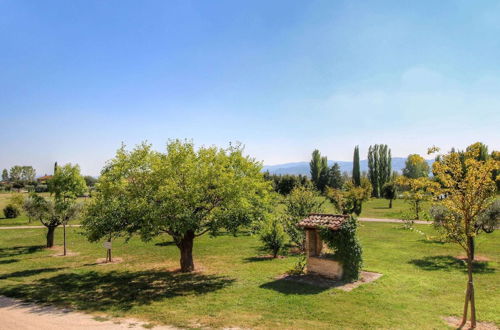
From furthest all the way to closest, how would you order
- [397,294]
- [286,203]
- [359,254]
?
[286,203] < [359,254] < [397,294]

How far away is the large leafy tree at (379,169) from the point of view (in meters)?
77.1

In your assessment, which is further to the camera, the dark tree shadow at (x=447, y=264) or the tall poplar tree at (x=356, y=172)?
the tall poplar tree at (x=356, y=172)

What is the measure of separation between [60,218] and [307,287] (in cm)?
1866

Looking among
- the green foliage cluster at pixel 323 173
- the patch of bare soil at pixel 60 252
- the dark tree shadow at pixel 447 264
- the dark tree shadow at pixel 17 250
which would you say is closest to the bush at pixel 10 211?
the dark tree shadow at pixel 17 250

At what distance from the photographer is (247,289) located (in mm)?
14086

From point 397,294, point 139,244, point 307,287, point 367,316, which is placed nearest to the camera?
point 367,316

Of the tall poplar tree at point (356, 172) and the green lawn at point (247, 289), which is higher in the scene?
the tall poplar tree at point (356, 172)

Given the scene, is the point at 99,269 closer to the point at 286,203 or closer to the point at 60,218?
the point at 60,218

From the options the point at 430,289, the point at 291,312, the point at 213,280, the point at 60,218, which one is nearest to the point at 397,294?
the point at 430,289

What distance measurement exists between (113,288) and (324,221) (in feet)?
32.3

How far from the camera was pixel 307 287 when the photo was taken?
1409cm

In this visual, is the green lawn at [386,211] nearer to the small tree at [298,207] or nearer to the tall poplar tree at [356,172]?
the small tree at [298,207]

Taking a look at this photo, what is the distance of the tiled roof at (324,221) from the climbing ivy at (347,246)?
→ 0.24 m

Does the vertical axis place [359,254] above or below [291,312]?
above
